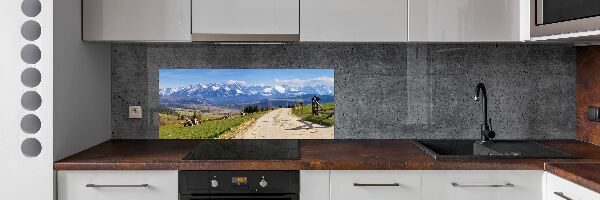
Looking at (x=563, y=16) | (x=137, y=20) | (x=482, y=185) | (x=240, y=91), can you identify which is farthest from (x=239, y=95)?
(x=563, y=16)

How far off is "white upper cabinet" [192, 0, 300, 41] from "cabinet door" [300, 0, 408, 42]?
60mm

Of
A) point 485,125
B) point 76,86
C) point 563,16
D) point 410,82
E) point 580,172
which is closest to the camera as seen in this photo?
point 580,172

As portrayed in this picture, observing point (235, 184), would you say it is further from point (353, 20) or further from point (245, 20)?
point (353, 20)

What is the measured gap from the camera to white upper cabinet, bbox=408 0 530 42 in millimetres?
2730

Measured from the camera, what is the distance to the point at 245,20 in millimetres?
2713

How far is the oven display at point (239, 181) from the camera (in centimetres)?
238

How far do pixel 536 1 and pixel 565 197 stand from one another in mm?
927
